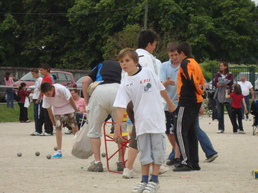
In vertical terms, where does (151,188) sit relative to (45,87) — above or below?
below

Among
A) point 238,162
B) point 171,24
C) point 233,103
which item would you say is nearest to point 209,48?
point 171,24

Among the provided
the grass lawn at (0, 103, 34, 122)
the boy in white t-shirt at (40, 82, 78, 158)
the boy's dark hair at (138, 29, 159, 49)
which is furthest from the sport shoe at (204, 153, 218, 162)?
the grass lawn at (0, 103, 34, 122)

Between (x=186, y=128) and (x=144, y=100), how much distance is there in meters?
2.25

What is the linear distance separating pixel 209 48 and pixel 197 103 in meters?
49.3

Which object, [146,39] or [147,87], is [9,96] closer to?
[146,39]

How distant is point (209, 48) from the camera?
58.6 meters

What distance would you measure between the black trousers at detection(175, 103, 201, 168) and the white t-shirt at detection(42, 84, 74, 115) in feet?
9.94

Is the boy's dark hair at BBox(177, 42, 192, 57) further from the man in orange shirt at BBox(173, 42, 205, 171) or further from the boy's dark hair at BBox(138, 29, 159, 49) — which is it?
the boy's dark hair at BBox(138, 29, 159, 49)

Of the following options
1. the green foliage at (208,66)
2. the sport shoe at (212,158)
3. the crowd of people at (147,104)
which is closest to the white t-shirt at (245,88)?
the crowd of people at (147,104)

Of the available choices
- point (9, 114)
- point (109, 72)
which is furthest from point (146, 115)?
point (9, 114)

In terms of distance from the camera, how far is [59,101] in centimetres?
1229

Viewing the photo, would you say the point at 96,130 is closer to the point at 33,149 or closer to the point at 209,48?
the point at 33,149

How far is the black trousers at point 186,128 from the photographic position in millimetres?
9672

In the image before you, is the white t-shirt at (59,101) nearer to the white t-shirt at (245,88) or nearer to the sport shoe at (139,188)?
the sport shoe at (139,188)
